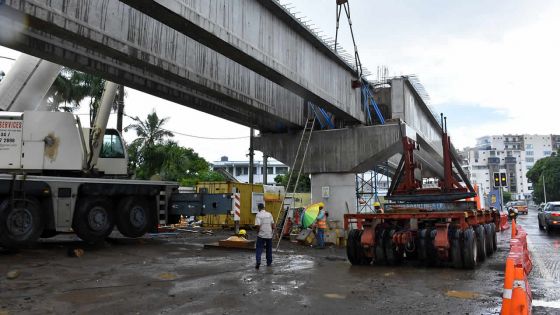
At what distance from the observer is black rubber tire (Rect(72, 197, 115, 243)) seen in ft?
42.4

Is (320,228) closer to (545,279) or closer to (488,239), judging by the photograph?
(488,239)

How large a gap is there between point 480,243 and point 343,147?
7149mm

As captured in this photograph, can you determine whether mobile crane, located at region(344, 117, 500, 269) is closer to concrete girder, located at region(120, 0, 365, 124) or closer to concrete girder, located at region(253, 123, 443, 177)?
concrete girder, located at region(120, 0, 365, 124)

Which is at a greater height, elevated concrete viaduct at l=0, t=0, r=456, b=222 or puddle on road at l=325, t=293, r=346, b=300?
elevated concrete viaduct at l=0, t=0, r=456, b=222

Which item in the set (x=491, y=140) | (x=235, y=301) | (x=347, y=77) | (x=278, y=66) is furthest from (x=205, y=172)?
(x=491, y=140)

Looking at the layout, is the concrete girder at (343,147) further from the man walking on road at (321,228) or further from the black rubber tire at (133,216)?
the black rubber tire at (133,216)

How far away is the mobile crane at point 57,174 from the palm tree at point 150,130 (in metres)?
19.3

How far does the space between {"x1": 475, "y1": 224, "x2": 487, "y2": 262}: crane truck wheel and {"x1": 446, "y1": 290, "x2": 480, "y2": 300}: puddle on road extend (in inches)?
167

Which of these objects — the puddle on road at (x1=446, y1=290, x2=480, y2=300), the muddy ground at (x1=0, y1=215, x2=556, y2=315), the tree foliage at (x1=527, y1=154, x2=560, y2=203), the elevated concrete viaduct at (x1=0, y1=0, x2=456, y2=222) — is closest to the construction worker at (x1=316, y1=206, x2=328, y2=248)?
the elevated concrete viaduct at (x1=0, y1=0, x2=456, y2=222)

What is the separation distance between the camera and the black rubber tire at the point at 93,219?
12922 mm

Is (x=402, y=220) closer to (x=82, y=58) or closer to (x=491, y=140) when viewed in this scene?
(x=82, y=58)

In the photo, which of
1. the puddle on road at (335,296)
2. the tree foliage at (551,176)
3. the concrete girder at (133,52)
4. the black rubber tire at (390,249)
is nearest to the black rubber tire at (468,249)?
the black rubber tire at (390,249)

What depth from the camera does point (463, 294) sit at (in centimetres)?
791

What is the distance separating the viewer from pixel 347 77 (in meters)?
16.9
